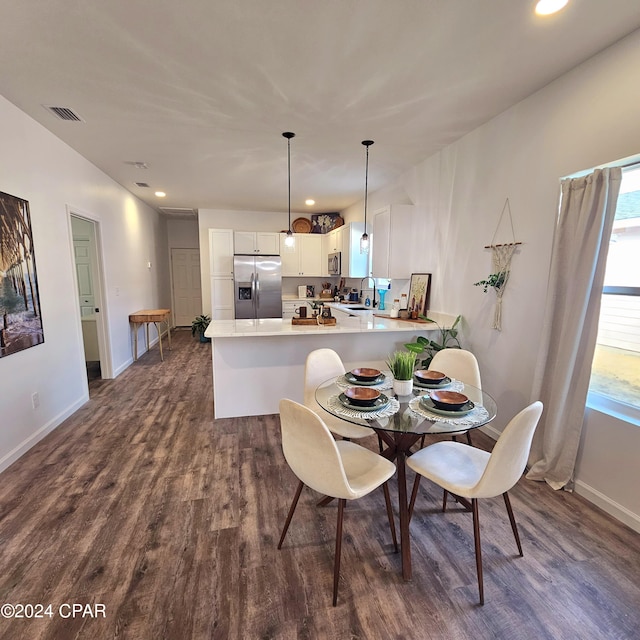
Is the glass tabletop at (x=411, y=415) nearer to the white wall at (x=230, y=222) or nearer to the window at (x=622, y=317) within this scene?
the window at (x=622, y=317)

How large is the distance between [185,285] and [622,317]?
7.99 metres

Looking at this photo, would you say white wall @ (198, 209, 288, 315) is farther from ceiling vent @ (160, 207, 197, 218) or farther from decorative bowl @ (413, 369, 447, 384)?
decorative bowl @ (413, 369, 447, 384)

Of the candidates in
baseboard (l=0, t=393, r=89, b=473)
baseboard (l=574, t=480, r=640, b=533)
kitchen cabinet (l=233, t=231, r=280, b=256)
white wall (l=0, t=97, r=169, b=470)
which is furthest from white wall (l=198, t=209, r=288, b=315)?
baseboard (l=574, t=480, r=640, b=533)

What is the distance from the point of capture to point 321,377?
238 cm

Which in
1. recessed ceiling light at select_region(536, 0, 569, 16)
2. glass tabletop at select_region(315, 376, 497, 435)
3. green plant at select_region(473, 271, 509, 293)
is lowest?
glass tabletop at select_region(315, 376, 497, 435)

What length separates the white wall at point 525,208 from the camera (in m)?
1.89

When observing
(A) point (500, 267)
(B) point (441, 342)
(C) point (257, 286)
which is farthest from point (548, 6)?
(C) point (257, 286)

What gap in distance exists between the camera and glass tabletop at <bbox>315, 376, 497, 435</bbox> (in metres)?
1.54

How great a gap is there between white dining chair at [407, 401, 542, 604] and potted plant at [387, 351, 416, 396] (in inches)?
13.8

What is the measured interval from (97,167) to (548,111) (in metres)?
4.73

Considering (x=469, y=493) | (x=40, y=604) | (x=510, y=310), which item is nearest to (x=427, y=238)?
(x=510, y=310)

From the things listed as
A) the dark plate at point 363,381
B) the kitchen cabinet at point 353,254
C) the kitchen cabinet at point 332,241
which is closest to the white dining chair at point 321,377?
the dark plate at point 363,381

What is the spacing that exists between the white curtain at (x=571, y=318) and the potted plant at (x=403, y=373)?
107 centimetres

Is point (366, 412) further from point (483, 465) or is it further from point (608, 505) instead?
point (608, 505)
